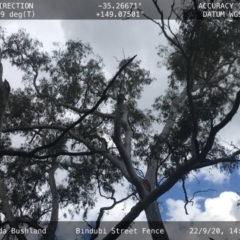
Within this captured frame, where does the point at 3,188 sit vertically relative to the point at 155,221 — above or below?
above

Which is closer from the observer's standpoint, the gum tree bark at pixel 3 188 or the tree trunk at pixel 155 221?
the gum tree bark at pixel 3 188

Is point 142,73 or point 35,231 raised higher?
point 142,73

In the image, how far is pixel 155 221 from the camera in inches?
251

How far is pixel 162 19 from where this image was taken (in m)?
6.33

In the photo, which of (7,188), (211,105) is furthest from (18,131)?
(211,105)

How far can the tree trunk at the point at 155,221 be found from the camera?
239 inches

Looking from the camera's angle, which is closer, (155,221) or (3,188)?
(155,221)

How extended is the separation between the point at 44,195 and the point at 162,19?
4.26 m

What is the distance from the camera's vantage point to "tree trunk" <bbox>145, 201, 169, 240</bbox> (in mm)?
6070

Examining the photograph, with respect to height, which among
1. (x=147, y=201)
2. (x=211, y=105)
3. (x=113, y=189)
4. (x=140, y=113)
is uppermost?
(x=140, y=113)

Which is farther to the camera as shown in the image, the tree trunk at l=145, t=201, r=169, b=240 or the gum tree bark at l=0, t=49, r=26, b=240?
the tree trunk at l=145, t=201, r=169, b=240

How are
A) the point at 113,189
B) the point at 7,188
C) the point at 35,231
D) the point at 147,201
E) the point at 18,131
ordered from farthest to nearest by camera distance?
the point at 18,131
the point at 7,188
the point at 113,189
the point at 35,231
the point at 147,201

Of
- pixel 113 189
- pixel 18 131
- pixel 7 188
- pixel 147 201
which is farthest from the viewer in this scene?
pixel 18 131

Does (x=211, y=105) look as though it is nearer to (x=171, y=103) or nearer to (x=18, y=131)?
(x=171, y=103)
